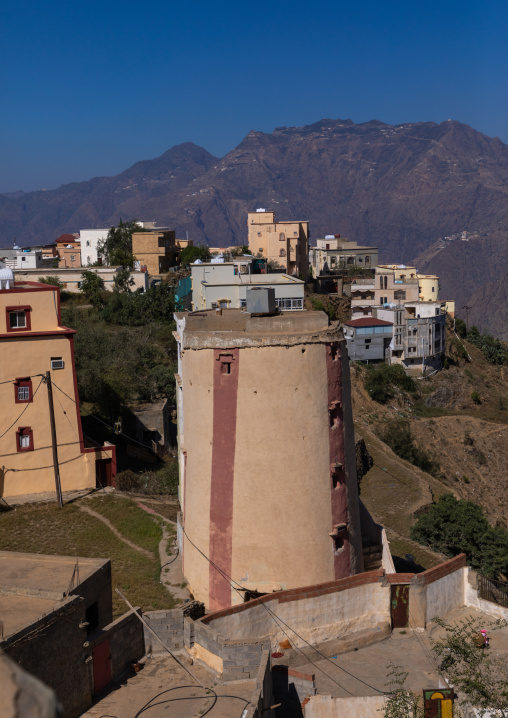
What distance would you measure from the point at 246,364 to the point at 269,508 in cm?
345

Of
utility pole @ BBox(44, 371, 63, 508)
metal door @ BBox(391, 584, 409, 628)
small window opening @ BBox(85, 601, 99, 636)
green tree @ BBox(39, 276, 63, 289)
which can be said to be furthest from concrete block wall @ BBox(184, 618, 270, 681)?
green tree @ BBox(39, 276, 63, 289)

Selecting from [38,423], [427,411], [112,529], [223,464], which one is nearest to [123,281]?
[427,411]

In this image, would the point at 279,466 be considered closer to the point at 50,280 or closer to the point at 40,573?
the point at 40,573

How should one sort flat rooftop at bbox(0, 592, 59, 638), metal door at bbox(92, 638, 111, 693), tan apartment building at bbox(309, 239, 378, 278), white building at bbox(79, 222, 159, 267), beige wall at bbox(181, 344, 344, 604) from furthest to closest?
1. tan apartment building at bbox(309, 239, 378, 278)
2. white building at bbox(79, 222, 159, 267)
3. beige wall at bbox(181, 344, 344, 604)
4. metal door at bbox(92, 638, 111, 693)
5. flat rooftop at bbox(0, 592, 59, 638)

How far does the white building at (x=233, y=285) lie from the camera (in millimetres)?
43969

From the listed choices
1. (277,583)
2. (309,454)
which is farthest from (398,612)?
(309,454)

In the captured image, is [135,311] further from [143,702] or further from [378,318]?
[143,702]

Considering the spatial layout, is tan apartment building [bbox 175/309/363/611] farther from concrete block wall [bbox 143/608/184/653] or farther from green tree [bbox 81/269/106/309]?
green tree [bbox 81/269/106/309]

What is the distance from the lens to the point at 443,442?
58.1 meters

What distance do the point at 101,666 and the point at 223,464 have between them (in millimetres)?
A: 5542

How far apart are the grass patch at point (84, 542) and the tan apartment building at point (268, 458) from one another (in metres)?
1.62

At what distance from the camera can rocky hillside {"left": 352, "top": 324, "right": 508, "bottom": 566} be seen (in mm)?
43000

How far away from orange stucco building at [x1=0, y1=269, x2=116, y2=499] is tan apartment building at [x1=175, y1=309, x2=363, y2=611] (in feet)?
26.3

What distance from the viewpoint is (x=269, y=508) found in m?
18.7
